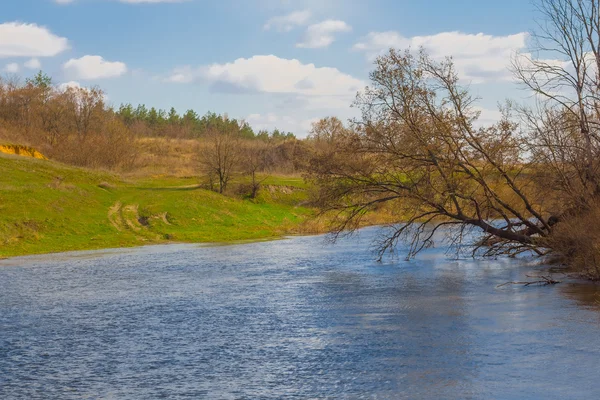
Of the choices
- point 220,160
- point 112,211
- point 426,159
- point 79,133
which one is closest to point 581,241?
point 426,159

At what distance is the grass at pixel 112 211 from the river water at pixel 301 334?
1680cm

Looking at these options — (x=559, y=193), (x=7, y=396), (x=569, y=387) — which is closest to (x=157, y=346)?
(x=7, y=396)

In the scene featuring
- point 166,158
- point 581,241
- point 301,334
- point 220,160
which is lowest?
point 301,334

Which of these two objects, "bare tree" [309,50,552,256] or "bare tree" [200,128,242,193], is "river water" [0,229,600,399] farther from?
"bare tree" [200,128,242,193]

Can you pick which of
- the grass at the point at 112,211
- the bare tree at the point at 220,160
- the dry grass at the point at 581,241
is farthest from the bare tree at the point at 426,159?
the bare tree at the point at 220,160

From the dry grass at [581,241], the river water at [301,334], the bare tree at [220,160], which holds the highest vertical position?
the bare tree at [220,160]

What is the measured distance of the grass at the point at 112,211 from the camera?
48.5 metres

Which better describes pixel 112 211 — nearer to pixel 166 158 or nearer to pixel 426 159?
pixel 426 159

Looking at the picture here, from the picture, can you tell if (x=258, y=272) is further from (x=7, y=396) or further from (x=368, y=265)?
(x=7, y=396)

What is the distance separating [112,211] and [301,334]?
139 feet

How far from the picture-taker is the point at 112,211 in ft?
190

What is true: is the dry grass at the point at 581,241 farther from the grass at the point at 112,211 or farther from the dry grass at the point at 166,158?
the dry grass at the point at 166,158

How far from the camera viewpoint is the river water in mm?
13742

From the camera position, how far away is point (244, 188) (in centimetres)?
7569
